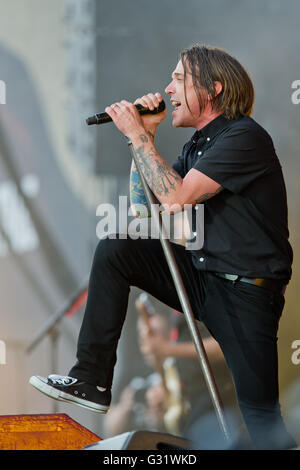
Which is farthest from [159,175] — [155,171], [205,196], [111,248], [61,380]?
Answer: [61,380]

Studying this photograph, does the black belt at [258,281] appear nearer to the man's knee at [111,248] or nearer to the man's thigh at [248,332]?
the man's thigh at [248,332]

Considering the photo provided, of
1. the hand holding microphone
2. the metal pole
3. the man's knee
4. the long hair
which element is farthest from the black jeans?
the long hair

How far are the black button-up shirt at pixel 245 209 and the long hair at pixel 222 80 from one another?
85 mm

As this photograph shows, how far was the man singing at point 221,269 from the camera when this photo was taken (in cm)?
212

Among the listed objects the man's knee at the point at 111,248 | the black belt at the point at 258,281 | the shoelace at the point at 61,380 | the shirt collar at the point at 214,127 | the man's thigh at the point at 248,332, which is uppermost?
the shirt collar at the point at 214,127

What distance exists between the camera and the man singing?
2.12 meters

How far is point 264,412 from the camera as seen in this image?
82.7 inches

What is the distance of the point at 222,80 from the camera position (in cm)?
233

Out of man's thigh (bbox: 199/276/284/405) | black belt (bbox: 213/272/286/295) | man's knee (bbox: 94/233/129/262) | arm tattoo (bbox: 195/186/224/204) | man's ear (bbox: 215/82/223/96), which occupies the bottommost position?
man's thigh (bbox: 199/276/284/405)

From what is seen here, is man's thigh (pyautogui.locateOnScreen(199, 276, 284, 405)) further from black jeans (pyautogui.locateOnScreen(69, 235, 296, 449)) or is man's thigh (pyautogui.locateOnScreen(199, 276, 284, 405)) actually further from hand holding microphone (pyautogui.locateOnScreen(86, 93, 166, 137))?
hand holding microphone (pyautogui.locateOnScreen(86, 93, 166, 137))

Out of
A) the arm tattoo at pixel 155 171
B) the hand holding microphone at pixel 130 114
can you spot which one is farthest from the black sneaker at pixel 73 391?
the hand holding microphone at pixel 130 114

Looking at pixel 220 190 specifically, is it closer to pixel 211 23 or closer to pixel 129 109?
pixel 129 109

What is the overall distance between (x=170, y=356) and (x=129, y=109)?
6.62ft

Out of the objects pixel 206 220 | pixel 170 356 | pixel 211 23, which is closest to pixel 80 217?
pixel 170 356
